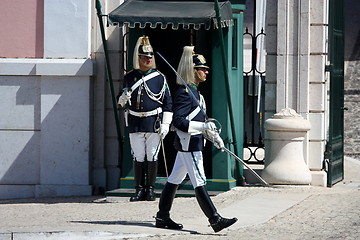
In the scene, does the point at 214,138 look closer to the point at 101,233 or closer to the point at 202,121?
the point at 202,121

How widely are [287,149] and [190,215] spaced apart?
2.78 metres

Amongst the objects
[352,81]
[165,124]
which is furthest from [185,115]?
[352,81]

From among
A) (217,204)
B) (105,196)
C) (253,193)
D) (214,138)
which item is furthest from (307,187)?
(214,138)

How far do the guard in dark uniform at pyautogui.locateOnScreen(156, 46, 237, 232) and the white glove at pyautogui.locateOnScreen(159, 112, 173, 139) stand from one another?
4.05 feet

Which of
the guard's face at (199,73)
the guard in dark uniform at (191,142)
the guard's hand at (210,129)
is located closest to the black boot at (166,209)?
the guard in dark uniform at (191,142)

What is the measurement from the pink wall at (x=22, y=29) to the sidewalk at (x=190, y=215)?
2.08 metres

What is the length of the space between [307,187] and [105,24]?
3558 millimetres

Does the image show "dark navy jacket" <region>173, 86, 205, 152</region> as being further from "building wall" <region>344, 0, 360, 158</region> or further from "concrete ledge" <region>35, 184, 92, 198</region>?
"building wall" <region>344, 0, 360, 158</region>

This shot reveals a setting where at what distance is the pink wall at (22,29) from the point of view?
48.4 feet

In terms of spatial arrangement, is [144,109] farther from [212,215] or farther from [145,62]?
[212,215]

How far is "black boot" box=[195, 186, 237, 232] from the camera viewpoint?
408 inches

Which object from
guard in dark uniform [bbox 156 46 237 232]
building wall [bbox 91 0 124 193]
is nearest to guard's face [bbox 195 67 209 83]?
guard in dark uniform [bbox 156 46 237 232]

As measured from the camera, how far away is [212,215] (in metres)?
10.4

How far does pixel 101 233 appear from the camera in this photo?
10.2m
